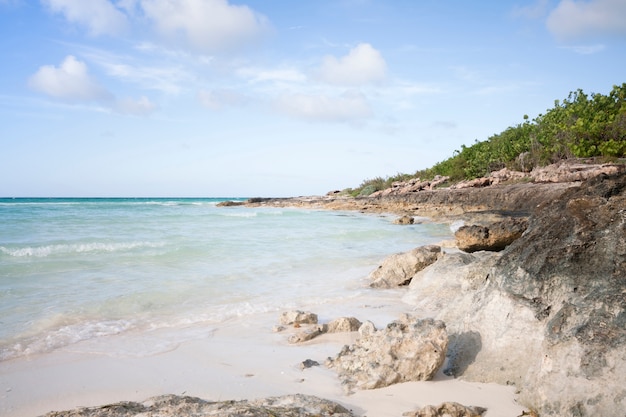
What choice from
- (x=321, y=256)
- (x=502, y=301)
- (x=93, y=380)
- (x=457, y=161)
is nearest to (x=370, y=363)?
(x=502, y=301)

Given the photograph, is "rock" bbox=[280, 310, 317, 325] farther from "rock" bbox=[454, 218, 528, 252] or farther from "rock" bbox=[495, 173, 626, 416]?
"rock" bbox=[454, 218, 528, 252]

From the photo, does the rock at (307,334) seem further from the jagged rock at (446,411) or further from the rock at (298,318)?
the jagged rock at (446,411)

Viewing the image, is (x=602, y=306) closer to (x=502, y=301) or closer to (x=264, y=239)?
(x=502, y=301)

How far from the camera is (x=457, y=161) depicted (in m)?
48.8

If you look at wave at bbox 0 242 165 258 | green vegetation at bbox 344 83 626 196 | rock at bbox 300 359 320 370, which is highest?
green vegetation at bbox 344 83 626 196

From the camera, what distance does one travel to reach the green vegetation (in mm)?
29941

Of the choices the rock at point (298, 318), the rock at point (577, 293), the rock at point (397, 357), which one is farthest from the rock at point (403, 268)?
the rock at point (397, 357)

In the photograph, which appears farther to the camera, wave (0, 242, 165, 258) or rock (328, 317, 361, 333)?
wave (0, 242, 165, 258)

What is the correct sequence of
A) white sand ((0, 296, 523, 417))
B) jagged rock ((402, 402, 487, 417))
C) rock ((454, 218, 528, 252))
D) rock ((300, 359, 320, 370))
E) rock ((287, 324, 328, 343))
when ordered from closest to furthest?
1. jagged rock ((402, 402, 487, 417))
2. white sand ((0, 296, 523, 417))
3. rock ((300, 359, 320, 370))
4. rock ((287, 324, 328, 343))
5. rock ((454, 218, 528, 252))

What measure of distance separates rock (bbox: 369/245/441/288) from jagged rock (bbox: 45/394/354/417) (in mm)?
5210

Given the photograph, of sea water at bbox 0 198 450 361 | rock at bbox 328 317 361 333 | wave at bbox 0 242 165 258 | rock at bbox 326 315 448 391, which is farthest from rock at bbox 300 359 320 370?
wave at bbox 0 242 165 258

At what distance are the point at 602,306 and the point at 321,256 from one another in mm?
9168

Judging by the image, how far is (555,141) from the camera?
117 feet

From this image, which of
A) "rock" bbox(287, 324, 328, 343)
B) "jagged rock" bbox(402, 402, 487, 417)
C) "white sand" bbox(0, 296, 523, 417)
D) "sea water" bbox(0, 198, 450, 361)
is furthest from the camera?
"sea water" bbox(0, 198, 450, 361)
